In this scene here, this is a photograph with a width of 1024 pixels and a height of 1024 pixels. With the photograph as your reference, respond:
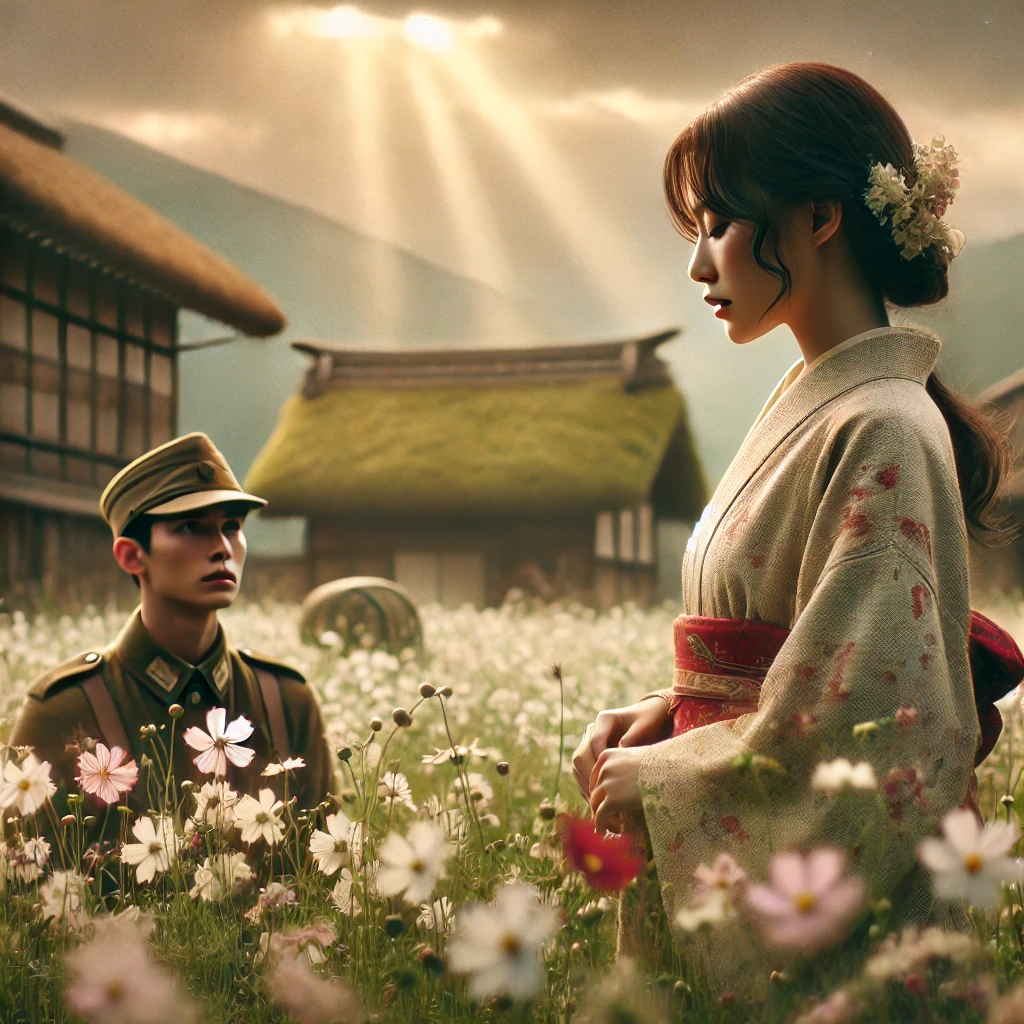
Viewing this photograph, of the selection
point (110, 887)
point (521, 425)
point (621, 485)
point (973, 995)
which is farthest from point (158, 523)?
point (521, 425)

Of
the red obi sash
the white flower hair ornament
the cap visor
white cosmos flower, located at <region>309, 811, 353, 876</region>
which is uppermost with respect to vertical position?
the white flower hair ornament

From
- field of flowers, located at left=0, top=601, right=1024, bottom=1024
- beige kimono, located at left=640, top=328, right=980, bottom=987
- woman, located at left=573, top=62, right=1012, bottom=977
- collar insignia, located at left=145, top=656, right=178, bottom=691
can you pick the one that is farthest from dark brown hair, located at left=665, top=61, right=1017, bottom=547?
collar insignia, located at left=145, top=656, right=178, bottom=691

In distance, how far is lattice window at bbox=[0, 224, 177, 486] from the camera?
8.08 m

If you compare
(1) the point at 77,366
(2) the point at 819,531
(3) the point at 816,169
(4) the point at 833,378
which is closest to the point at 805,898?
(2) the point at 819,531

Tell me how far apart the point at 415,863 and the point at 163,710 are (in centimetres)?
A: 137

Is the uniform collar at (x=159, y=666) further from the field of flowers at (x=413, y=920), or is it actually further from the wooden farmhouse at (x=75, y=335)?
the wooden farmhouse at (x=75, y=335)

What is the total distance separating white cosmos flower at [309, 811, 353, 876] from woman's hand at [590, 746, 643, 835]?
0.45 metres

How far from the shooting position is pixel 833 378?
5.66ft

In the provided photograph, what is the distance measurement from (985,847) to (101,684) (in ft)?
6.44

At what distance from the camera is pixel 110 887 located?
240 centimetres

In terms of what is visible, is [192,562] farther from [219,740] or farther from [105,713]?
[219,740]

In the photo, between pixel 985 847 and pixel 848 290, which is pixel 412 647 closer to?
pixel 848 290

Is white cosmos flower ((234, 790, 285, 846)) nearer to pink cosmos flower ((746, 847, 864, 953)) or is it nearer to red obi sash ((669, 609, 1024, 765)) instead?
red obi sash ((669, 609, 1024, 765))

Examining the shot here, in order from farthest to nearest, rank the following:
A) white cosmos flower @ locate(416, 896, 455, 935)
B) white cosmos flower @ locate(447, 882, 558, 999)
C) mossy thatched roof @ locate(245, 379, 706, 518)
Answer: mossy thatched roof @ locate(245, 379, 706, 518) → white cosmos flower @ locate(416, 896, 455, 935) → white cosmos flower @ locate(447, 882, 558, 999)
